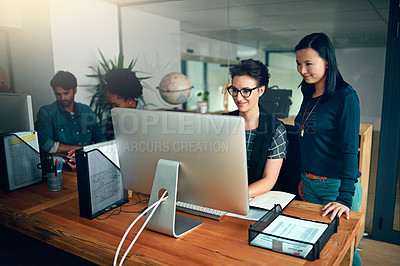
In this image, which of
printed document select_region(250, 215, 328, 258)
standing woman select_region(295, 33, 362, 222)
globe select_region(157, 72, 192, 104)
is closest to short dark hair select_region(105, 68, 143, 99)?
globe select_region(157, 72, 192, 104)

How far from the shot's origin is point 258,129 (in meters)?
1.81

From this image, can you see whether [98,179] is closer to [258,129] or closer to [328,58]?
[258,129]

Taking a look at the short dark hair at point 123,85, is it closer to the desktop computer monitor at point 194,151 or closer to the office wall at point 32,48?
the office wall at point 32,48

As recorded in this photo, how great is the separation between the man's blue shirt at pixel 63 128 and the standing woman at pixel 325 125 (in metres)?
2.27

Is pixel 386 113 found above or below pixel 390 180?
above

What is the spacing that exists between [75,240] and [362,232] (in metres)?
2.53

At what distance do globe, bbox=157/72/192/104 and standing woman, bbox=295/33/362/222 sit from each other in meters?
2.20

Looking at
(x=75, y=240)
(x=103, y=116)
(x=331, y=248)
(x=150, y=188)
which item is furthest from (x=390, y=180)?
(x=103, y=116)

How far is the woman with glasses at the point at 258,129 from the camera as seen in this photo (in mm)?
1738

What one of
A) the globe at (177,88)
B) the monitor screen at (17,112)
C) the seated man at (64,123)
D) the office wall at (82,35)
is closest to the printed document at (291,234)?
the monitor screen at (17,112)

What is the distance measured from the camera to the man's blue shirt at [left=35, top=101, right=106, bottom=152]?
3.25m

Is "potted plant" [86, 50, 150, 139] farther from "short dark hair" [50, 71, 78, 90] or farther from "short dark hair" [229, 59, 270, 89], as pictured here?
"short dark hair" [229, 59, 270, 89]

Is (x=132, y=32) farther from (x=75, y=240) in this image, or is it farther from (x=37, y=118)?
(x=75, y=240)

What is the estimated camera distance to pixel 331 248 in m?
1.14
